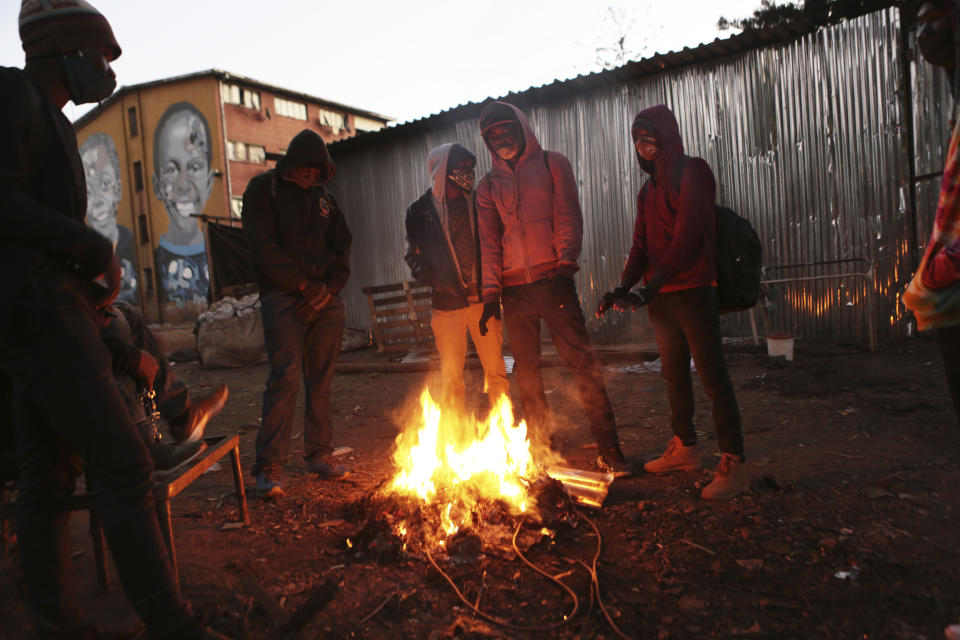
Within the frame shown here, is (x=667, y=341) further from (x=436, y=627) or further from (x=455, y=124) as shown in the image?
(x=455, y=124)

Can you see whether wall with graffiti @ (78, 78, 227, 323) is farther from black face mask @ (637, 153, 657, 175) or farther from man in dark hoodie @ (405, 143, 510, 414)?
black face mask @ (637, 153, 657, 175)

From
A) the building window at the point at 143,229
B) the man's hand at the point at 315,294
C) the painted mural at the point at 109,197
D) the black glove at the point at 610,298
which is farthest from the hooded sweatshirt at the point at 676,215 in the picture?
the painted mural at the point at 109,197

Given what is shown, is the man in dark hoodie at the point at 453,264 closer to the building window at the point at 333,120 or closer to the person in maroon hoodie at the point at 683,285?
the person in maroon hoodie at the point at 683,285

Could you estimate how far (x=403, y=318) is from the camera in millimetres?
11469

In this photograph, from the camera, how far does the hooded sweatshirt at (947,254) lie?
176cm

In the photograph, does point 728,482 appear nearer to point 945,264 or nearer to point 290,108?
point 945,264

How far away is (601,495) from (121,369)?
8.59ft

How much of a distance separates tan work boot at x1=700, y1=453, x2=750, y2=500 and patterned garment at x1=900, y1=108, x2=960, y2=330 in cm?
161

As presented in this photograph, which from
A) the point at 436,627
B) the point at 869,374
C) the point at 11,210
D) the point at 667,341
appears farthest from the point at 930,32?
the point at 869,374

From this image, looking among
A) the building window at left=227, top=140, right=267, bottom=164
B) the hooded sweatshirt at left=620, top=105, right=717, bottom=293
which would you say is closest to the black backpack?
the hooded sweatshirt at left=620, top=105, right=717, bottom=293

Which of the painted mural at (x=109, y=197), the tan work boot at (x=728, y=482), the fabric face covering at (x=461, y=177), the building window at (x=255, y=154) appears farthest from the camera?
the painted mural at (x=109, y=197)

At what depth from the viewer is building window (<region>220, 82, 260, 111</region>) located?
1202 inches

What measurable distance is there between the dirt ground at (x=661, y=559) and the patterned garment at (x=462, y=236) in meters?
1.73

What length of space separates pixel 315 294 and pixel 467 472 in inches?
65.9
